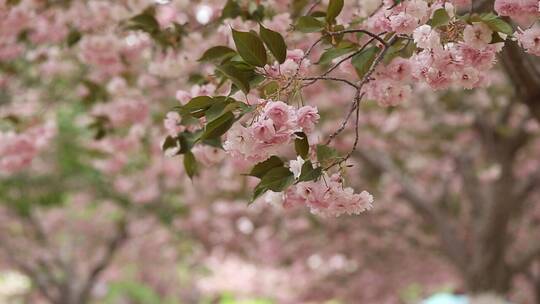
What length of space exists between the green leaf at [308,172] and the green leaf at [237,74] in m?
0.23

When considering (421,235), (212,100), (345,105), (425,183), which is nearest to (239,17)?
(212,100)

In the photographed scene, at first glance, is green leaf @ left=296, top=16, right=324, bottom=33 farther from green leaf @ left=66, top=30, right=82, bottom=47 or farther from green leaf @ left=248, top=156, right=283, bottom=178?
green leaf @ left=66, top=30, right=82, bottom=47

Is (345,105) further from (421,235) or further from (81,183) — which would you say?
(421,235)

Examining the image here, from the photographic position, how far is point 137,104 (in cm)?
374

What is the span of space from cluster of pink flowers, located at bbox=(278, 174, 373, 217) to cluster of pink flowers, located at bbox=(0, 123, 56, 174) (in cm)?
229

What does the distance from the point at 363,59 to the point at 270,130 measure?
1.52 ft

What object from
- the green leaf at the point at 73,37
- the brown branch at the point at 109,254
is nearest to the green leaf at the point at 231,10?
the green leaf at the point at 73,37

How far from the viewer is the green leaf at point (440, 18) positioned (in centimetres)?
159

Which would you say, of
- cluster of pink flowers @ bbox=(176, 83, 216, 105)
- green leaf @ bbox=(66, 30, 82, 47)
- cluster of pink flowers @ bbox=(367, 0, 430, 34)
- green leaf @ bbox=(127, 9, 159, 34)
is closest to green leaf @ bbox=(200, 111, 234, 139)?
cluster of pink flowers @ bbox=(367, 0, 430, 34)

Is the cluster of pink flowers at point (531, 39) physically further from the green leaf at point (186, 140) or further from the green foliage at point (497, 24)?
the green leaf at point (186, 140)

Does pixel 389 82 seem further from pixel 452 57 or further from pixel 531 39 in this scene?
pixel 531 39

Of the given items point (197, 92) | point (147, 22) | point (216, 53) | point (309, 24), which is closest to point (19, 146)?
point (147, 22)

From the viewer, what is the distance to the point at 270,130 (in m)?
1.54

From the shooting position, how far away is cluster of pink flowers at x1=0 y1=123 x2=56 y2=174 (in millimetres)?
3592
